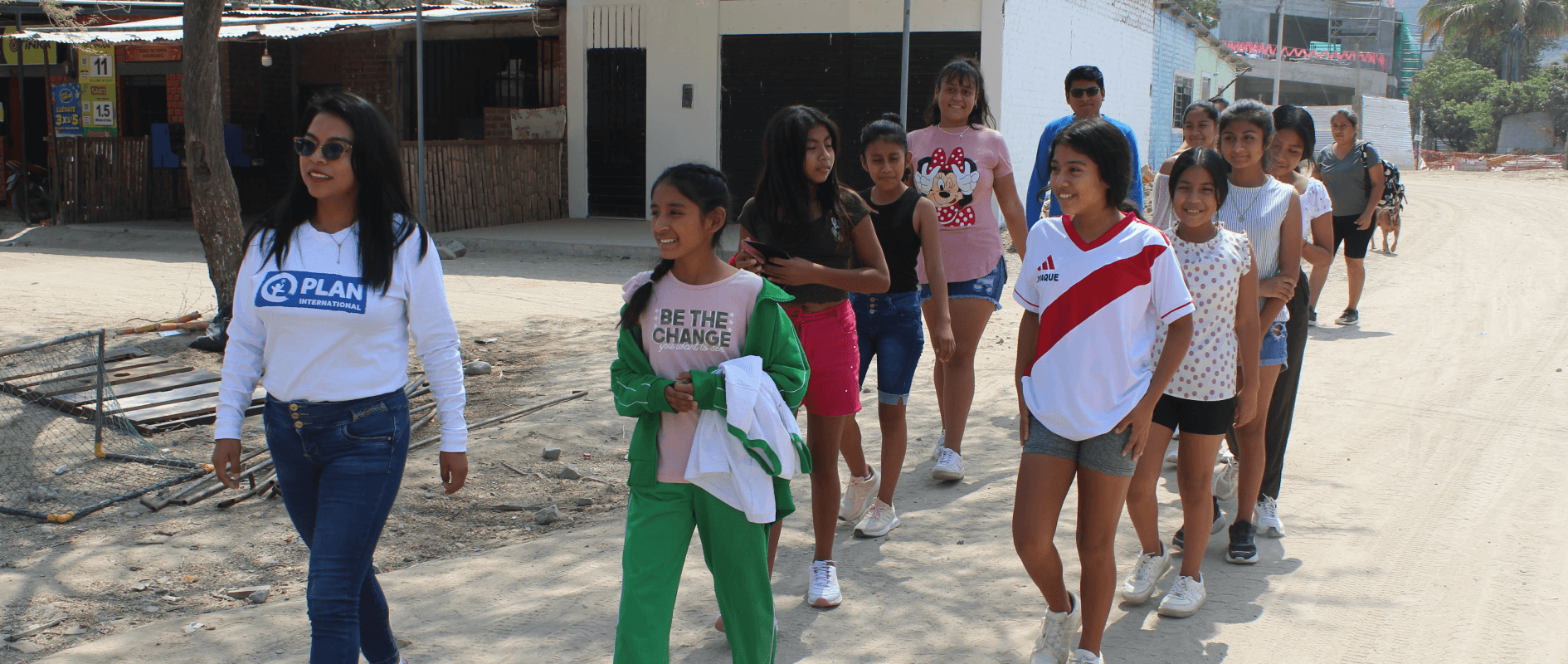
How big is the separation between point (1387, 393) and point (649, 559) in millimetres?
5650

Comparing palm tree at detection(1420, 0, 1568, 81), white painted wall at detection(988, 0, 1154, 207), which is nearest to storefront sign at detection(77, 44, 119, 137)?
white painted wall at detection(988, 0, 1154, 207)

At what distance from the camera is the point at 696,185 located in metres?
2.80

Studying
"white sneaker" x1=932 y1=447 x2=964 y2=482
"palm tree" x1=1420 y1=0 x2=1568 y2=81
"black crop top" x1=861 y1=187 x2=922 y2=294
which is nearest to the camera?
"black crop top" x1=861 y1=187 x2=922 y2=294

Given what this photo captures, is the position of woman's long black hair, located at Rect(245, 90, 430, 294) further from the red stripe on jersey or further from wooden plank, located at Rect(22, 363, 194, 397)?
wooden plank, located at Rect(22, 363, 194, 397)

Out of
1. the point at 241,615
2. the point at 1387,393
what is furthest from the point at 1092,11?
the point at 241,615

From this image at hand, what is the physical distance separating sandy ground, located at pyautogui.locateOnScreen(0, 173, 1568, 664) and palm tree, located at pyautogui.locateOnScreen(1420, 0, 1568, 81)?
166 feet

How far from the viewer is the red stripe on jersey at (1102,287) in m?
2.93

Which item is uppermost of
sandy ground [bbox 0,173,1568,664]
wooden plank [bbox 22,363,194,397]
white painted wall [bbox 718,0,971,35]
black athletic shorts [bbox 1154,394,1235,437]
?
white painted wall [bbox 718,0,971,35]

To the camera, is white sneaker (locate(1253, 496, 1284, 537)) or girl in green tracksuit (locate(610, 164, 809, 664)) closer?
girl in green tracksuit (locate(610, 164, 809, 664))

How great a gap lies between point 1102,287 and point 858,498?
5.99ft

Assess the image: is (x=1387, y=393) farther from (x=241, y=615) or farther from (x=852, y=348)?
(x=241, y=615)

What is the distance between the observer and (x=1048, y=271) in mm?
3039

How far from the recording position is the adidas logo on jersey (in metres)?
3.02

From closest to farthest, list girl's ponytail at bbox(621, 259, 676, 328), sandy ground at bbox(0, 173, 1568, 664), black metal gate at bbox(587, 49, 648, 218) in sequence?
girl's ponytail at bbox(621, 259, 676, 328)
sandy ground at bbox(0, 173, 1568, 664)
black metal gate at bbox(587, 49, 648, 218)
